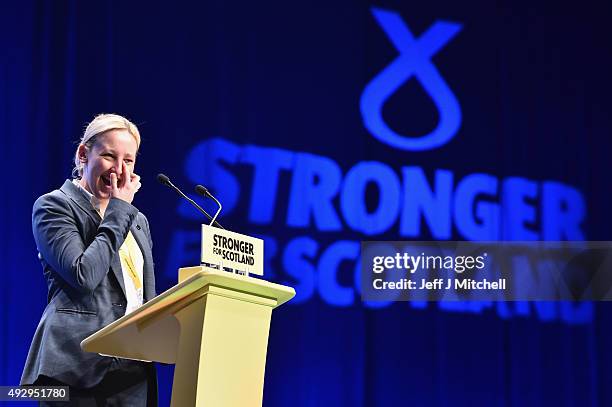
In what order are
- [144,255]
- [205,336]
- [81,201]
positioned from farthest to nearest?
1. [144,255]
2. [81,201]
3. [205,336]

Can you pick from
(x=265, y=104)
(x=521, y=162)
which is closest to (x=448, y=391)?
(x=521, y=162)

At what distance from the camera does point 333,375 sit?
4.39m

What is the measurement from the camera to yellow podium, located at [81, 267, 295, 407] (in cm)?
163

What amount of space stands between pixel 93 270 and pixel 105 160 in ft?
0.95

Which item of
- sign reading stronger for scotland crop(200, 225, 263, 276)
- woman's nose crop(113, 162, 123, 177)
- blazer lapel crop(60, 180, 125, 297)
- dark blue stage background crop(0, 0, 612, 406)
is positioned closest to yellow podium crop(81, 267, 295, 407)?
sign reading stronger for scotland crop(200, 225, 263, 276)

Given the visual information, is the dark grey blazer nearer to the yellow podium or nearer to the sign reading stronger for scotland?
the yellow podium

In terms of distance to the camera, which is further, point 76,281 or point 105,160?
point 105,160

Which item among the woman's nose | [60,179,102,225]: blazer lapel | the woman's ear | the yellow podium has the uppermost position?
the woman's ear

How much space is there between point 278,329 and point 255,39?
150 centimetres

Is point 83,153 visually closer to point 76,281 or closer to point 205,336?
point 76,281

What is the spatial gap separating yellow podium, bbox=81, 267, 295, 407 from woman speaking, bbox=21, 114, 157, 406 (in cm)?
13

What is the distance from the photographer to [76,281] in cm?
184

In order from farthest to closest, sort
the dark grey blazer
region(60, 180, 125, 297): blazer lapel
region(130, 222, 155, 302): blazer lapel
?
1. region(130, 222, 155, 302): blazer lapel
2. region(60, 180, 125, 297): blazer lapel
3. the dark grey blazer

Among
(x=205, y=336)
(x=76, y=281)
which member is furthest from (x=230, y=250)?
(x=76, y=281)
